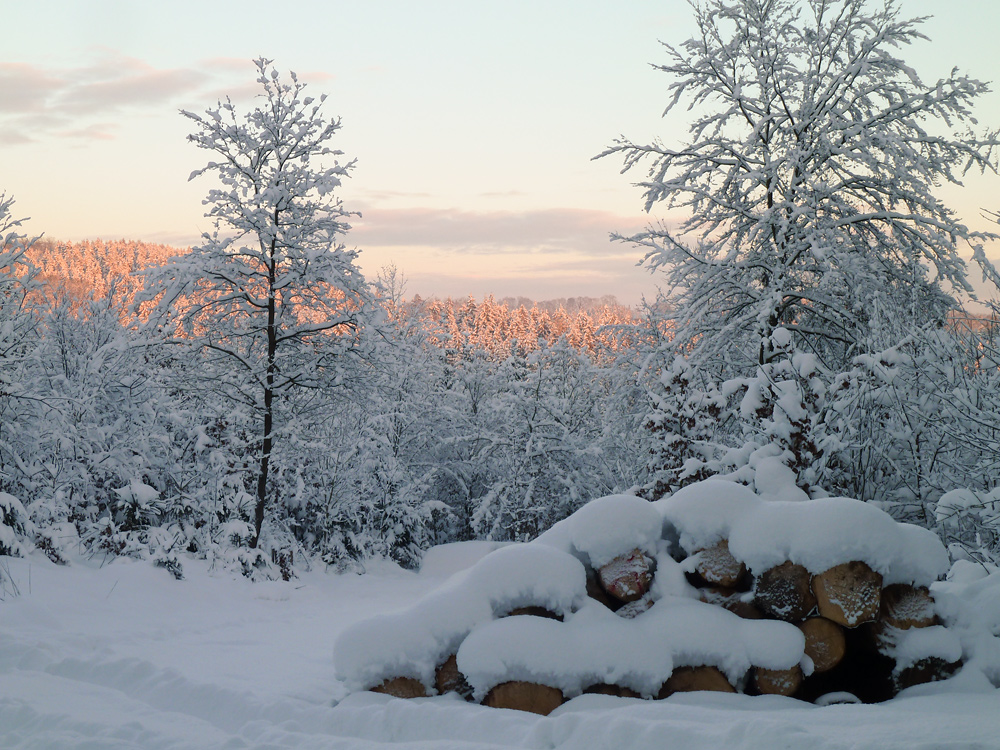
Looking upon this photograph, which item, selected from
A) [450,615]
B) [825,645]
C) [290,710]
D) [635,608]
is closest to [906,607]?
[825,645]

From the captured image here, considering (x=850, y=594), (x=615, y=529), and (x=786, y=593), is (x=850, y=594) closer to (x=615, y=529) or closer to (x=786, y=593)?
(x=786, y=593)

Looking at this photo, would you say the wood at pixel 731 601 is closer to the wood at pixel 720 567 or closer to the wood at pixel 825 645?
the wood at pixel 720 567

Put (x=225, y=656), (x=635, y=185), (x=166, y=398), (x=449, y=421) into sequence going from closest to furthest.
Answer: (x=225, y=656), (x=635, y=185), (x=166, y=398), (x=449, y=421)

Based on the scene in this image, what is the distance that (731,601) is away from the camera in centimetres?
517

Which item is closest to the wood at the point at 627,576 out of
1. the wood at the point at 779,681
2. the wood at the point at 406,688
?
the wood at the point at 779,681

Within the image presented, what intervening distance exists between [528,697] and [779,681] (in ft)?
5.41

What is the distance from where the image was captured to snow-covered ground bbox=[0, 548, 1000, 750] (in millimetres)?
3738

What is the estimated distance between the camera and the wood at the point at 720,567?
5180 millimetres

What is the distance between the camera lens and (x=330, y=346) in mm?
12648

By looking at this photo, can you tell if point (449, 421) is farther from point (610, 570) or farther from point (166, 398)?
point (610, 570)

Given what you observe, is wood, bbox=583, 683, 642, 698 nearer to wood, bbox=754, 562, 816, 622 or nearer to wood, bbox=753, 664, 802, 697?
wood, bbox=753, 664, 802, 697

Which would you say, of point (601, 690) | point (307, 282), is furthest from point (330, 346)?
point (601, 690)

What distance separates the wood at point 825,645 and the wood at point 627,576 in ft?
3.68

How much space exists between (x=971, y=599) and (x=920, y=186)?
30.0 feet
